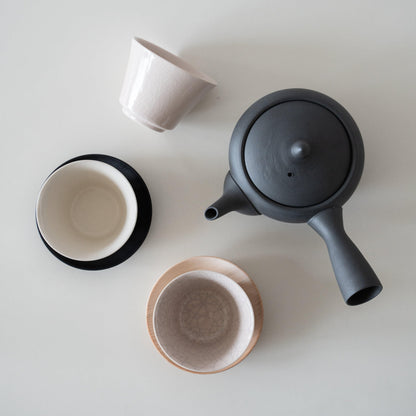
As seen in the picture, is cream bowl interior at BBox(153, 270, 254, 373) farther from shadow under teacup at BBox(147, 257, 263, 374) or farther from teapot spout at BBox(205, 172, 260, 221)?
teapot spout at BBox(205, 172, 260, 221)

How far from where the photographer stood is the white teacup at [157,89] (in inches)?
27.4

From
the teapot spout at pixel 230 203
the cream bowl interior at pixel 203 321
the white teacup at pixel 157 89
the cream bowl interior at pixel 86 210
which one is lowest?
the cream bowl interior at pixel 203 321

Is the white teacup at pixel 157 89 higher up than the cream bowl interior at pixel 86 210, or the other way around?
the white teacup at pixel 157 89

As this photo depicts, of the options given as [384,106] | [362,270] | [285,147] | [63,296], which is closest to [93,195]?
[63,296]

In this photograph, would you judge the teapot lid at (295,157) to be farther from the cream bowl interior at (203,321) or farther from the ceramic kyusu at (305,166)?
the cream bowl interior at (203,321)

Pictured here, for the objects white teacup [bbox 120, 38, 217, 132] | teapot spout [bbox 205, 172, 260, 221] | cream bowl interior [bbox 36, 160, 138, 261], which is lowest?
teapot spout [bbox 205, 172, 260, 221]

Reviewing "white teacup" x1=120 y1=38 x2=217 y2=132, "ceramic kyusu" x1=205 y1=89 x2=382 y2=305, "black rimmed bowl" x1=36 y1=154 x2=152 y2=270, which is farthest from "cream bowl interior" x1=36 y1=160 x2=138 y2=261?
"ceramic kyusu" x1=205 y1=89 x2=382 y2=305

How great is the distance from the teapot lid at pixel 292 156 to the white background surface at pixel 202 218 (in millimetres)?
221

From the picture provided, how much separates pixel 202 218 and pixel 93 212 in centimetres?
26

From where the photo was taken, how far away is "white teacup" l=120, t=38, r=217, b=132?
0.70 meters

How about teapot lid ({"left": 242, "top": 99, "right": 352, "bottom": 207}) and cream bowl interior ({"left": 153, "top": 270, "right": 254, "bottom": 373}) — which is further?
cream bowl interior ({"left": 153, "top": 270, "right": 254, "bottom": 373})

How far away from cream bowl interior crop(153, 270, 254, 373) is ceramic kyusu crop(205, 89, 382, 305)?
219 millimetres

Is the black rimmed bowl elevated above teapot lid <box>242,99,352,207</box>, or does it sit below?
above

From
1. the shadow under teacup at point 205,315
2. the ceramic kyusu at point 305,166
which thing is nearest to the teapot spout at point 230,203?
the ceramic kyusu at point 305,166
